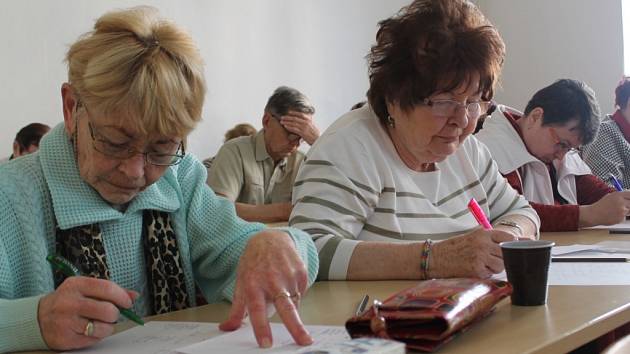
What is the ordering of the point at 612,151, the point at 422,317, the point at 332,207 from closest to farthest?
the point at 422,317 → the point at 332,207 → the point at 612,151

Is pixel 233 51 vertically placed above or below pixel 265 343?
above

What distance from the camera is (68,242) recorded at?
1402 mm

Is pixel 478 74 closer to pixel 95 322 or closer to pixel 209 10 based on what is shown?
pixel 95 322

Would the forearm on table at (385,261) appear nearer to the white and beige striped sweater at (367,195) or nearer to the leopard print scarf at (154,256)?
the white and beige striped sweater at (367,195)

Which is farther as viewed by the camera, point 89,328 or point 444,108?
point 444,108

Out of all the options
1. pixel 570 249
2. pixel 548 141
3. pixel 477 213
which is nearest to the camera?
pixel 477 213

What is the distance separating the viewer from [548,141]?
2930 mm

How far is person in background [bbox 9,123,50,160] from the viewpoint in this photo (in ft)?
12.3

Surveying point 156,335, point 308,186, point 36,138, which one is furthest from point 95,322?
point 36,138

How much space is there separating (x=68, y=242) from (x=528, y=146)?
199cm

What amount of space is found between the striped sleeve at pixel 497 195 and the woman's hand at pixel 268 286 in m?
0.97

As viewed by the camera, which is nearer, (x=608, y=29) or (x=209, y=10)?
(x=209, y=10)

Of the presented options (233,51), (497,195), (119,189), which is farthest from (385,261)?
(233,51)

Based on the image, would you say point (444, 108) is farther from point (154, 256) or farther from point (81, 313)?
point (81, 313)
